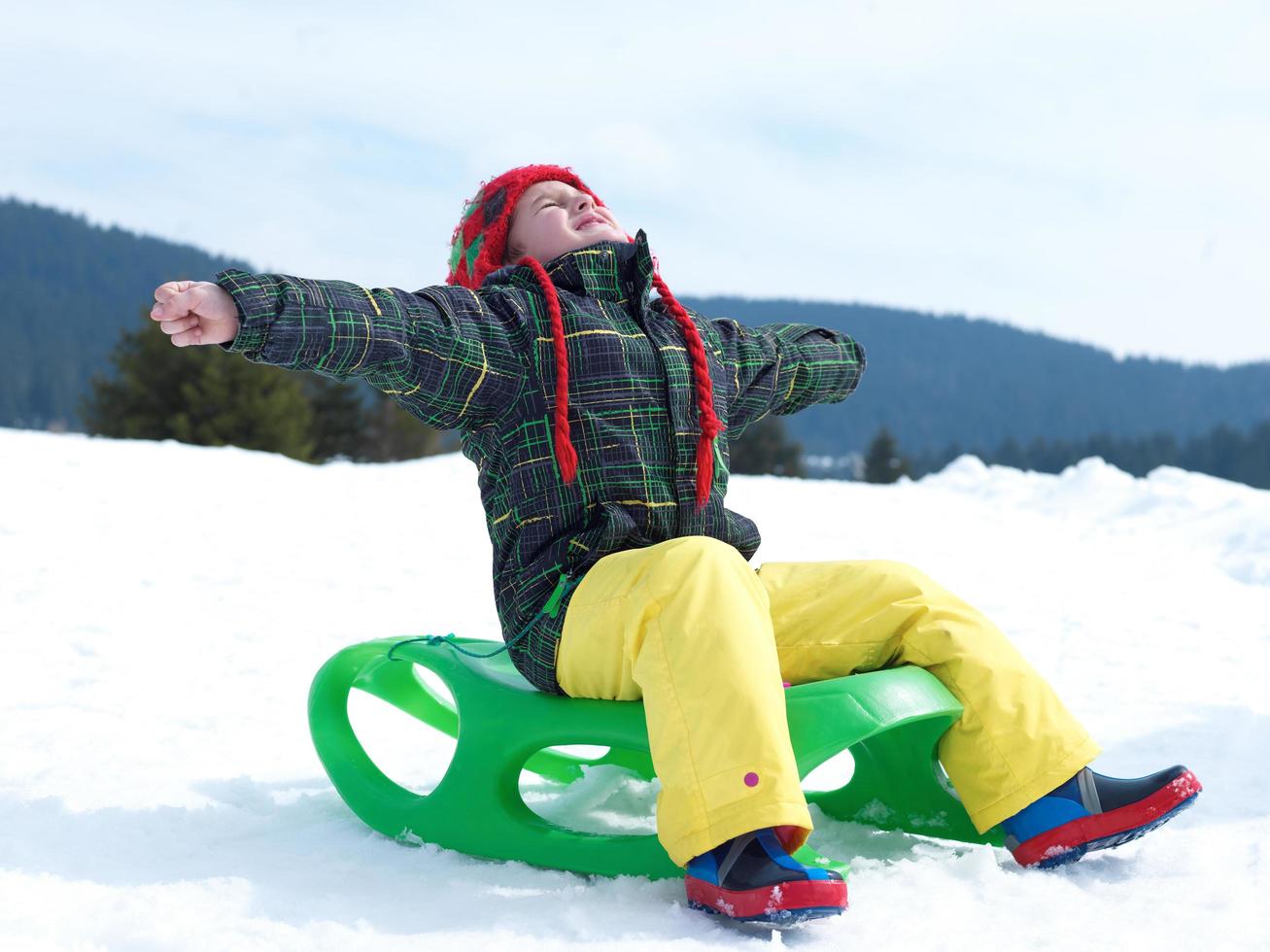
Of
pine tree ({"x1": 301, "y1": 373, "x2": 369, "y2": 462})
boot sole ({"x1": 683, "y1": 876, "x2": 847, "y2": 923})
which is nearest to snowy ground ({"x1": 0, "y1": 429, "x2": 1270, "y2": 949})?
boot sole ({"x1": 683, "y1": 876, "x2": 847, "y2": 923})

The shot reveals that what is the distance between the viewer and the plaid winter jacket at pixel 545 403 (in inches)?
75.6

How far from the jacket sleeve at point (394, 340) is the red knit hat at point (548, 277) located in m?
0.10

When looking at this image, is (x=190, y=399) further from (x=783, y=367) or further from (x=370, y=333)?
(x=370, y=333)

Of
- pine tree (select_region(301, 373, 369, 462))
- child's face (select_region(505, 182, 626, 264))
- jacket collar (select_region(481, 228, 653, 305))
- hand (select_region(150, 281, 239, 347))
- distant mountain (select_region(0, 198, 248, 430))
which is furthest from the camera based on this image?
distant mountain (select_region(0, 198, 248, 430))

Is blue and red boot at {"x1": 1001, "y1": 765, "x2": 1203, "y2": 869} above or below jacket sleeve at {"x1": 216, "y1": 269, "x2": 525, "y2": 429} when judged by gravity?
below

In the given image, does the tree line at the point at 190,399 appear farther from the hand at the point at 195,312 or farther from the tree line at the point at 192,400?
the hand at the point at 195,312

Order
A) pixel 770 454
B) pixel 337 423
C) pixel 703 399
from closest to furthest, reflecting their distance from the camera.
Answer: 1. pixel 703 399
2. pixel 337 423
3. pixel 770 454

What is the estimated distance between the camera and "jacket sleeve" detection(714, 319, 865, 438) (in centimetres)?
238

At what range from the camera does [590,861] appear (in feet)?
6.23

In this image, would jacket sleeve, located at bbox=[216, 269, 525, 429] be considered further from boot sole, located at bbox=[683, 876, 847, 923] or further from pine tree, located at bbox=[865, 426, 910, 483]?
pine tree, located at bbox=[865, 426, 910, 483]

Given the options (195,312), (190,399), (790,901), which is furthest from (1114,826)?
(190,399)

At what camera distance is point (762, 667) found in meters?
1.68

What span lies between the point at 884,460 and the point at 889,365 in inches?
2272

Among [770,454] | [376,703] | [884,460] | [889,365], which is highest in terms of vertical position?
[889,365]
